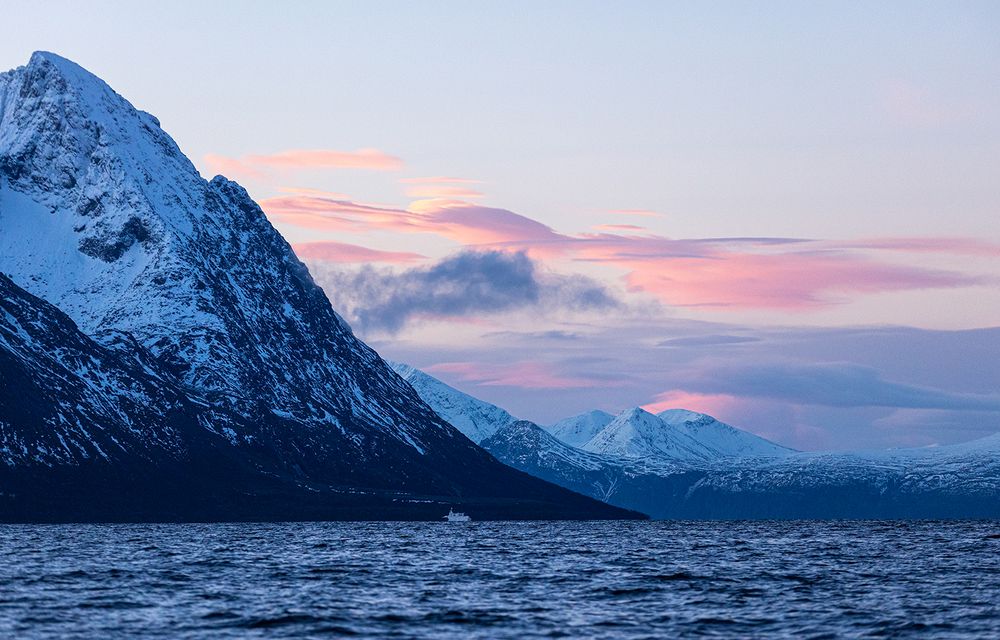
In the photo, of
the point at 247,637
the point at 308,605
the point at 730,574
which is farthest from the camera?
the point at 730,574

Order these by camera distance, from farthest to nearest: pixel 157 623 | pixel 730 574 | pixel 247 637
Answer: pixel 730 574, pixel 157 623, pixel 247 637

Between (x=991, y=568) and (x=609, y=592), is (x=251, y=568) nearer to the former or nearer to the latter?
(x=609, y=592)

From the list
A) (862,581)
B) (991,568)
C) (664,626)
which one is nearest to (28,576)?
(664,626)

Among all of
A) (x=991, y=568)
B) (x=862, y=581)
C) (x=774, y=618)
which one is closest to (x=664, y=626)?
(x=774, y=618)

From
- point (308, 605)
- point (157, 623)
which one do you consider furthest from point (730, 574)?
point (157, 623)

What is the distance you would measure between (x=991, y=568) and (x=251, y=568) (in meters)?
88.4

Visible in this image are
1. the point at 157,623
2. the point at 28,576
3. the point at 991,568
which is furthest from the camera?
the point at 991,568

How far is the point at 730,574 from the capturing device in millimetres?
168000

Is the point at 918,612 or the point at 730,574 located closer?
the point at 918,612

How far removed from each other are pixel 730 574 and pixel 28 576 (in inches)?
2942

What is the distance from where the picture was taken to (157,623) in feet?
336

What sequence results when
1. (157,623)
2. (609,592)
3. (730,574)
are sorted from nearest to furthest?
(157,623) < (609,592) < (730,574)

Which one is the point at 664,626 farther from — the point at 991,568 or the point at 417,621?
the point at 991,568

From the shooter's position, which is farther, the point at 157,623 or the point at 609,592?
the point at 609,592
